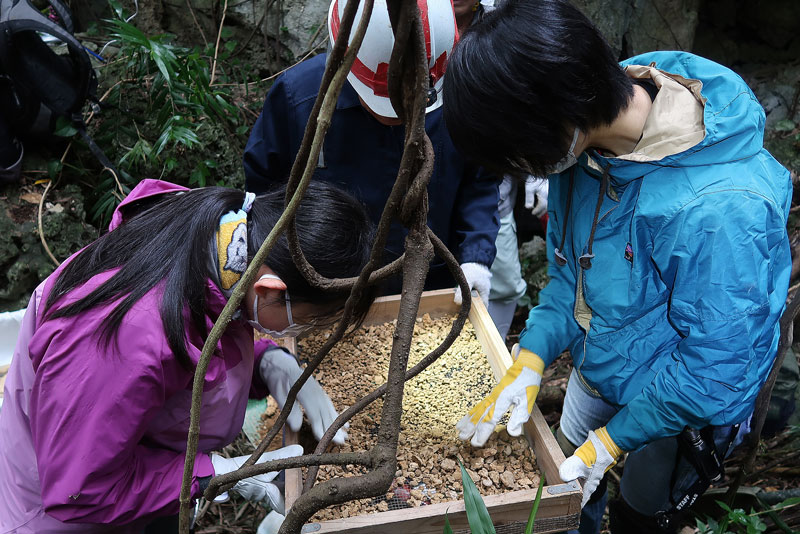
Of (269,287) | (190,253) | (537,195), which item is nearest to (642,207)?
(269,287)

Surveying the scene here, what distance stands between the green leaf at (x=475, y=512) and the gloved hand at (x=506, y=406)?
14.6 inches

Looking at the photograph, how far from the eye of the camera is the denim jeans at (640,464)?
5.11 ft

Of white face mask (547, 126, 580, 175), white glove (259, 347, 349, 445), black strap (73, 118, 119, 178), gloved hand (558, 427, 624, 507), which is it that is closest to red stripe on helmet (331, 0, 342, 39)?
white face mask (547, 126, 580, 175)

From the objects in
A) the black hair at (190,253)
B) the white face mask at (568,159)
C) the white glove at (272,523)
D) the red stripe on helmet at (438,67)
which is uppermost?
the red stripe on helmet at (438,67)

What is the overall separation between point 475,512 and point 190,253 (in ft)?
2.18

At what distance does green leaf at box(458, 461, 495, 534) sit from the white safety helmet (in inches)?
32.2

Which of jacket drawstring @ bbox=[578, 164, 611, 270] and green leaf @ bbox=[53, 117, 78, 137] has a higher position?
jacket drawstring @ bbox=[578, 164, 611, 270]

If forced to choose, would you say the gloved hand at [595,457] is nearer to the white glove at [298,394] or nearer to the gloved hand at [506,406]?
the gloved hand at [506,406]

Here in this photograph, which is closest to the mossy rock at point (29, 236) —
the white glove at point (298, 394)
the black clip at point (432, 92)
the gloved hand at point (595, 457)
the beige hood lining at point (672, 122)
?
the white glove at point (298, 394)

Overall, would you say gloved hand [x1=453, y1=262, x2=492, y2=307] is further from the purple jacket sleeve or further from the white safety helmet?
the purple jacket sleeve

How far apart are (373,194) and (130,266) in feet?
2.92

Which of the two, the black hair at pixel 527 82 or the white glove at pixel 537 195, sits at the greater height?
the black hair at pixel 527 82

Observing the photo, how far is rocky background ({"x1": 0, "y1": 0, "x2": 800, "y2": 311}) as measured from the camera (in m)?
3.70

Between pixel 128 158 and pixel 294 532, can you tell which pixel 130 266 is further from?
pixel 128 158
